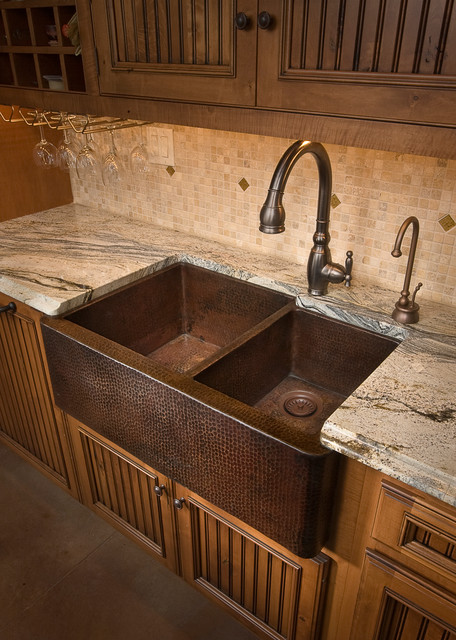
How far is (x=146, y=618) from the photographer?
63.9 inches

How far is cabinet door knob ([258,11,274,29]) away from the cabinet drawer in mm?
940

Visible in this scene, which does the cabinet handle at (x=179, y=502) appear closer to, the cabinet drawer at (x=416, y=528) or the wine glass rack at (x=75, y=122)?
the cabinet drawer at (x=416, y=528)

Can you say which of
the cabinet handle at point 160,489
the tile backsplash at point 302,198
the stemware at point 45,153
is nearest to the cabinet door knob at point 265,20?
the tile backsplash at point 302,198

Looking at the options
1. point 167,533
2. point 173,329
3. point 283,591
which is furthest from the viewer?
point 173,329

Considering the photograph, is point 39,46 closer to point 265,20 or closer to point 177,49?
point 177,49

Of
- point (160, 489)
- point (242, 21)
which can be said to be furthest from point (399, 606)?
point (242, 21)

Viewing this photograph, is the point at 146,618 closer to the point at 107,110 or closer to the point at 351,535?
the point at 351,535

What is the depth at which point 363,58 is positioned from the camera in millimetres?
984

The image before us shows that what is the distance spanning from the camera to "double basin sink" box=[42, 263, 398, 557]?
3.51 feet

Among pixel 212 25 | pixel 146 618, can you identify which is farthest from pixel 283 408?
pixel 212 25

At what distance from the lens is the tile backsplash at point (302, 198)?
140 cm

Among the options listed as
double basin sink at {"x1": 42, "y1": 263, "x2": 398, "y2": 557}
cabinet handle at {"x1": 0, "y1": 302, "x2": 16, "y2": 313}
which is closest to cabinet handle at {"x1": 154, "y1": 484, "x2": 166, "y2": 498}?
double basin sink at {"x1": 42, "y1": 263, "x2": 398, "y2": 557}

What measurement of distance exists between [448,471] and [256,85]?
0.88 meters

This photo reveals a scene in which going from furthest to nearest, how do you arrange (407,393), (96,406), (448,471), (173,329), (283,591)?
(173,329) < (96,406) < (283,591) < (407,393) < (448,471)
